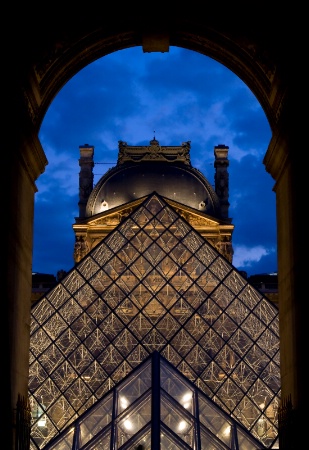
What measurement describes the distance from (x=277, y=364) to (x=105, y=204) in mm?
27229

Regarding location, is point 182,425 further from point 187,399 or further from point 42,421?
point 42,421

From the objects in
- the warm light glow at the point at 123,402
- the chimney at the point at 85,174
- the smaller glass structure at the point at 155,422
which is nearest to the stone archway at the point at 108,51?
the smaller glass structure at the point at 155,422

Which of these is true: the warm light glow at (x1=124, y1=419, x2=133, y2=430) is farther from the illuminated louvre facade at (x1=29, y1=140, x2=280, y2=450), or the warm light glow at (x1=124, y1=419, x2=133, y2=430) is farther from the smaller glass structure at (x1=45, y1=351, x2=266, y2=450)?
the illuminated louvre facade at (x1=29, y1=140, x2=280, y2=450)

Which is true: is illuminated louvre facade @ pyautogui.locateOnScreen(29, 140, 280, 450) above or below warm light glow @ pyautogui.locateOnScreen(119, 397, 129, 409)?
above

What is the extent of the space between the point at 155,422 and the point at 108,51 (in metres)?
6.25

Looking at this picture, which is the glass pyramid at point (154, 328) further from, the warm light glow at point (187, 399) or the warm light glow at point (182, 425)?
the warm light glow at point (182, 425)

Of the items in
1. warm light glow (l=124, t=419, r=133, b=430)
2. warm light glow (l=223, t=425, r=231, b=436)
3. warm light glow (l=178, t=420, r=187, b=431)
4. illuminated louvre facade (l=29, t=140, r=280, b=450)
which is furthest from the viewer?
illuminated louvre facade (l=29, t=140, r=280, b=450)

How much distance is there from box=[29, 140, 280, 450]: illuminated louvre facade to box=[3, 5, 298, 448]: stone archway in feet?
31.8

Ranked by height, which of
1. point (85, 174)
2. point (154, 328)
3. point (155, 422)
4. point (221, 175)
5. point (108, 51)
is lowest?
point (155, 422)

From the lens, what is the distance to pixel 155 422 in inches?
603

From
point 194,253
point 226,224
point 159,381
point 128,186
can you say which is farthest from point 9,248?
point 128,186

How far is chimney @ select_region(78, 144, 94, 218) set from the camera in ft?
168

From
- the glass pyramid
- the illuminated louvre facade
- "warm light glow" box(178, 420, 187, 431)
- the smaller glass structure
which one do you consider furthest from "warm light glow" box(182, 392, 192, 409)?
the glass pyramid

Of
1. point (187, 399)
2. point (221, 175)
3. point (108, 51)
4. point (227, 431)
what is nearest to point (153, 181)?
point (221, 175)
